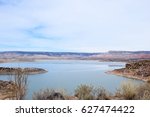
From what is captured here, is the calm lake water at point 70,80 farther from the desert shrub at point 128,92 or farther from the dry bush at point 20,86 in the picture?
the desert shrub at point 128,92

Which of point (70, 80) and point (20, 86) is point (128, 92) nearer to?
point (20, 86)

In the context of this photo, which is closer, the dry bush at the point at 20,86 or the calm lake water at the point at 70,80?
the dry bush at the point at 20,86

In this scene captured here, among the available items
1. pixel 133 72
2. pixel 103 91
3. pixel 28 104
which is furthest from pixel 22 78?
pixel 133 72

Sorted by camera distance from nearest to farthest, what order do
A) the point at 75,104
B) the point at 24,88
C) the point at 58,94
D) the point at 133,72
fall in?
the point at 75,104 → the point at 58,94 → the point at 24,88 → the point at 133,72

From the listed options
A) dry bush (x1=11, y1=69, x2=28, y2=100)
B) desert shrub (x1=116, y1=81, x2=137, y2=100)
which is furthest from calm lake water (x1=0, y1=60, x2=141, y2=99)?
desert shrub (x1=116, y1=81, x2=137, y2=100)

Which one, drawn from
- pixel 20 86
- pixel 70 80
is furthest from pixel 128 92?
pixel 70 80

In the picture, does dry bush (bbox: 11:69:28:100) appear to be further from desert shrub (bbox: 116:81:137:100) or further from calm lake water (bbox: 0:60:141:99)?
desert shrub (bbox: 116:81:137:100)

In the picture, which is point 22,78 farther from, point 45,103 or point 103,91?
point 45,103

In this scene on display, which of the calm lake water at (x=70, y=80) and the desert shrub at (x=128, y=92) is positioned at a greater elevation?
the desert shrub at (x=128, y=92)

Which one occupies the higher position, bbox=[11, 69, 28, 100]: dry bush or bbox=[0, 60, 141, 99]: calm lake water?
bbox=[11, 69, 28, 100]: dry bush

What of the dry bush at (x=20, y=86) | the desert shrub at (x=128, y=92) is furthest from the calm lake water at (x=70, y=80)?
the desert shrub at (x=128, y=92)

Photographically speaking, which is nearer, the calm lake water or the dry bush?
the dry bush
